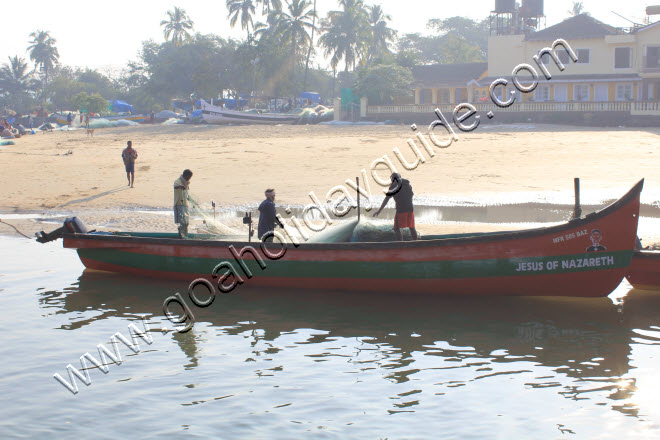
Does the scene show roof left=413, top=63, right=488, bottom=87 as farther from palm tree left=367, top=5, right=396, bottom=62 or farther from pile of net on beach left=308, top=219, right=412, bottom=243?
pile of net on beach left=308, top=219, right=412, bottom=243

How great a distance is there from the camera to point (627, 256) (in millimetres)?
10711

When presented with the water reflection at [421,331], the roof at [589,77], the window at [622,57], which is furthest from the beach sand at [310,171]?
the window at [622,57]

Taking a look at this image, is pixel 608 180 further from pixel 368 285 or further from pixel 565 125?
pixel 565 125

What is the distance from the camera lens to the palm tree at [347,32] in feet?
209

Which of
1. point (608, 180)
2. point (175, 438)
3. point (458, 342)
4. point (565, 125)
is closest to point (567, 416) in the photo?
point (458, 342)

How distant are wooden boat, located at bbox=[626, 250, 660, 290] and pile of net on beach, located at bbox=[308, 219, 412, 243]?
361cm

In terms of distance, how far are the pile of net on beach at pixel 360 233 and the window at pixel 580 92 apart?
35.5 m

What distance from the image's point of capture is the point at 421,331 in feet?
34.0

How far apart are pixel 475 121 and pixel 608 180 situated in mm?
16934

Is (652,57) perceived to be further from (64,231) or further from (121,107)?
(121,107)

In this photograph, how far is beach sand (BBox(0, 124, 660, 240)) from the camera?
20172 millimetres

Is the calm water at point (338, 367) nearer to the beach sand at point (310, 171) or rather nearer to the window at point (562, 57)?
the beach sand at point (310, 171)

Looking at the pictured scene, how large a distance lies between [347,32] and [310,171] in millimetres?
42587

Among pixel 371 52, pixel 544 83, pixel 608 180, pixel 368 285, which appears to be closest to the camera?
pixel 368 285
